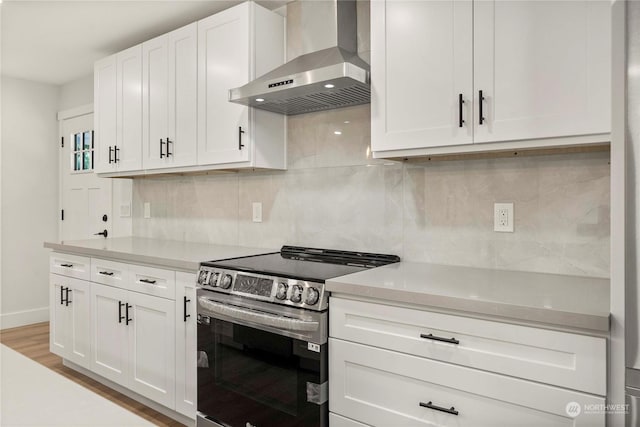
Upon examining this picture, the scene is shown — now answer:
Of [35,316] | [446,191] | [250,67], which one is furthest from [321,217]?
[35,316]

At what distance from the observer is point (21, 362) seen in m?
0.98

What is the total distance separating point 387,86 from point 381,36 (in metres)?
0.23

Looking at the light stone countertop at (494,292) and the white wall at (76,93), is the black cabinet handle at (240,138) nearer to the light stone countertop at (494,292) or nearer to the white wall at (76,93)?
the light stone countertop at (494,292)

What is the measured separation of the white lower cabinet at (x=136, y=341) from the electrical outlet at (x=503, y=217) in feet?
5.73

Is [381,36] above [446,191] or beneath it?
above

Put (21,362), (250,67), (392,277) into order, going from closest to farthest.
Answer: (21,362), (392,277), (250,67)

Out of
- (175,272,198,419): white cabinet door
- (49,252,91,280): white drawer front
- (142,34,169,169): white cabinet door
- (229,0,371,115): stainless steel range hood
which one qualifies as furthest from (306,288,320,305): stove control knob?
(49,252,91,280): white drawer front

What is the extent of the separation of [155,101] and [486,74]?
228 centimetres

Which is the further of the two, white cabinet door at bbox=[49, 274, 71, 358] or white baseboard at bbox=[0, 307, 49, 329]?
white baseboard at bbox=[0, 307, 49, 329]

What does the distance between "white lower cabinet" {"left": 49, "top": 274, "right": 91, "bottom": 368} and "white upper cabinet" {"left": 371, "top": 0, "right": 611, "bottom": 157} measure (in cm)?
242

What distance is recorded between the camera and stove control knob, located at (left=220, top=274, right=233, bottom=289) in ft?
7.11

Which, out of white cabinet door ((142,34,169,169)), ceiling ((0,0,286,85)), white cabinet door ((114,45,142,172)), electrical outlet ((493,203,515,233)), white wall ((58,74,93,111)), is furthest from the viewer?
white wall ((58,74,93,111))

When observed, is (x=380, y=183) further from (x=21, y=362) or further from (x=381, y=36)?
(x=21, y=362)

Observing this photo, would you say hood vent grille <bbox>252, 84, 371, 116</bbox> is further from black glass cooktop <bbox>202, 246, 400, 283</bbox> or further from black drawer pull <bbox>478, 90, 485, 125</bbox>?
black glass cooktop <bbox>202, 246, 400, 283</bbox>
